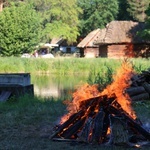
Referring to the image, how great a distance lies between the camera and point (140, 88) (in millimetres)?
12148

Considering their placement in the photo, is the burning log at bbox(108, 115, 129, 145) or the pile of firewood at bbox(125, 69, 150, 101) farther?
the pile of firewood at bbox(125, 69, 150, 101)

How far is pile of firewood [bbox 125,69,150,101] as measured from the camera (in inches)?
474

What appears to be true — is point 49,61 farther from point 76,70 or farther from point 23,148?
point 23,148

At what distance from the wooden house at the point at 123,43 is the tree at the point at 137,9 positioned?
1388 centimetres

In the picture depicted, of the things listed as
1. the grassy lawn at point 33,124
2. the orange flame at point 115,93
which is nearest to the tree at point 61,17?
the grassy lawn at point 33,124

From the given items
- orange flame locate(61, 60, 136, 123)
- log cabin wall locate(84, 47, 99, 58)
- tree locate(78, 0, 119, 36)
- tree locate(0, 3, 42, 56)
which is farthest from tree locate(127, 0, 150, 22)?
orange flame locate(61, 60, 136, 123)

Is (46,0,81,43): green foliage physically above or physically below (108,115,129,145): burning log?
above

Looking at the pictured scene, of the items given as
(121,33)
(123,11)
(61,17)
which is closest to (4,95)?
(121,33)

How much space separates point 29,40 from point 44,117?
132ft

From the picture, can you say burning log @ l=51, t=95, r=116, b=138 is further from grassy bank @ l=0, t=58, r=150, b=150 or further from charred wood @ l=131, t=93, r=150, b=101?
charred wood @ l=131, t=93, r=150, b=101

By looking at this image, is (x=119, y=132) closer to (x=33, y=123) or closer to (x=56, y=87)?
(x=33, y=123)

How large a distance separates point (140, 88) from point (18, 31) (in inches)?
1460

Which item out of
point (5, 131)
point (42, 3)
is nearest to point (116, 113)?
point (5, 131)

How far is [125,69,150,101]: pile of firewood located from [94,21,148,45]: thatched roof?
120ft
